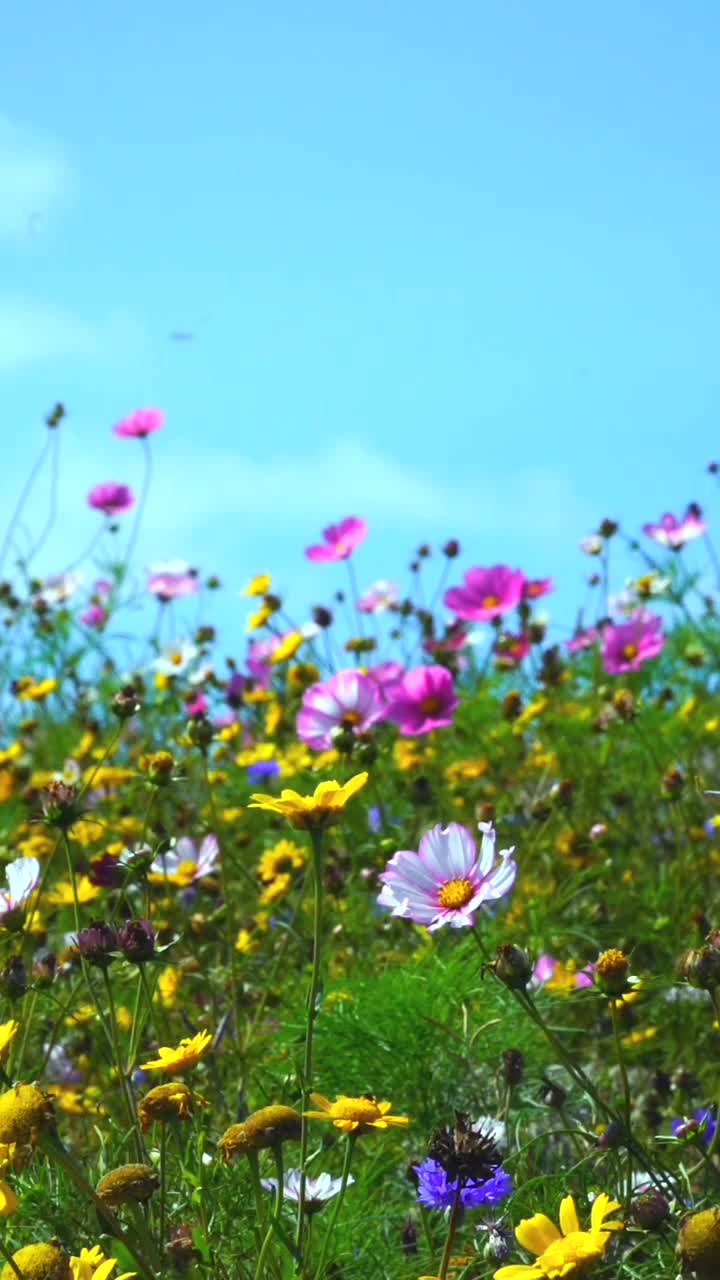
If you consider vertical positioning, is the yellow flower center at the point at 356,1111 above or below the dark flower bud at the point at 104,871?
above

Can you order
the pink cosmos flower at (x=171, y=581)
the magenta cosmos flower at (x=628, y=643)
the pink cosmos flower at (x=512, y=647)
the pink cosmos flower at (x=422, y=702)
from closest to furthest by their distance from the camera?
the pink cosmos flower at (x=422, y=702) → the magenta cosmos flower at (x=628, y=643) → the pink cosmos flower at (x=512, y=647) → the pink cosmos flower at (x=171, y=581)

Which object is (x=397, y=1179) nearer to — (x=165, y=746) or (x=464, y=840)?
(x=464, y=840)

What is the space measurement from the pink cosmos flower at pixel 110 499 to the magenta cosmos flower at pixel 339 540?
→ 126 cm

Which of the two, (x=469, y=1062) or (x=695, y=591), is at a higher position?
(x=469, y=1062)

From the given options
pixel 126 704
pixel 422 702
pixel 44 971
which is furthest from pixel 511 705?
pixel 44 971

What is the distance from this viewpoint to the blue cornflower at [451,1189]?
1170 mm

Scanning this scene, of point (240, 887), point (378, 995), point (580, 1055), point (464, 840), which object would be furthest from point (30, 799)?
point (464, 840)

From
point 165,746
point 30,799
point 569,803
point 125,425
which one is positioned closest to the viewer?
point 569,803

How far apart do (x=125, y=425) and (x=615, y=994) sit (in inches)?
136

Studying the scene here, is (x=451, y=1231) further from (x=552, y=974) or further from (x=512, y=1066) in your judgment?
(x=552, y=974)

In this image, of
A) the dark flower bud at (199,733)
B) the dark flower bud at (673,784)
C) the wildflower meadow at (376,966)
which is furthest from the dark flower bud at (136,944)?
the dark flower bud at (673,784)

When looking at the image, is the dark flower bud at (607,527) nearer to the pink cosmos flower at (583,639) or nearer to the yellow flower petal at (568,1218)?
the pink cosmos flower at (583,639)

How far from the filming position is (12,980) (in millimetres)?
1376

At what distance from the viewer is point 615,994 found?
1.15 m
